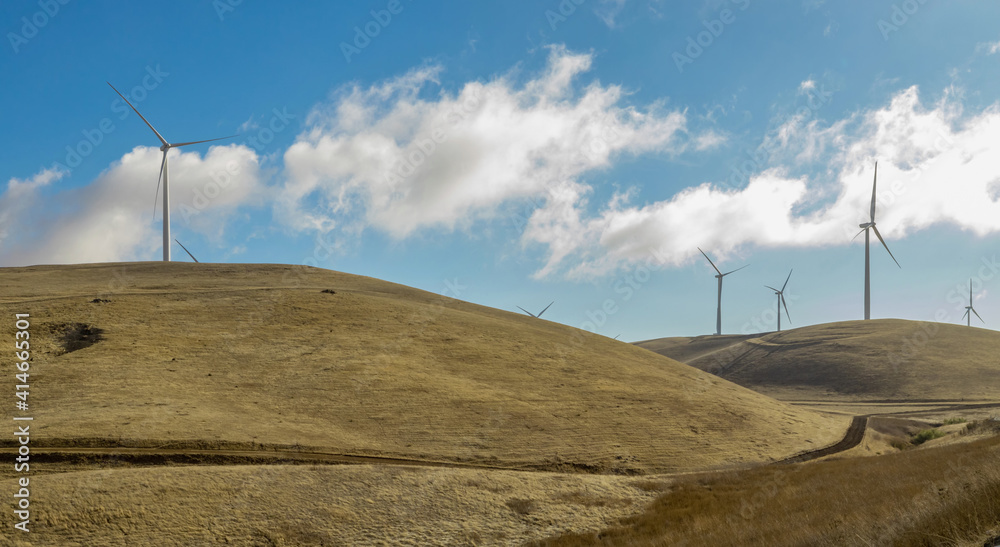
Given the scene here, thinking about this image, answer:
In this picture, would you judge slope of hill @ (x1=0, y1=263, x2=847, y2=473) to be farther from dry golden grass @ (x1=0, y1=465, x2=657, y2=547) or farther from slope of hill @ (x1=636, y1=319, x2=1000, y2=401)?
slope of hill @ (x1=636, y1=319, x2=1000, y2=401)

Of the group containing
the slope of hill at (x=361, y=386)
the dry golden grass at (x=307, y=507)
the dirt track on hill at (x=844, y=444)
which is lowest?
the dirt track on hill at (x=844, y=444)

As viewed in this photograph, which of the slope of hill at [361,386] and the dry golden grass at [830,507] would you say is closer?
the dry golden grass at [830,507]

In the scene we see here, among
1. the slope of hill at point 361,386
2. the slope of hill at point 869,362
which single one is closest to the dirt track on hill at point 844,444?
the slope of hill at point 361,386

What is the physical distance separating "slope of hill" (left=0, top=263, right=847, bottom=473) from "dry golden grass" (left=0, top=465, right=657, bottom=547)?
579 centimetres

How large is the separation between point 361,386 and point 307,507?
17.0 meters

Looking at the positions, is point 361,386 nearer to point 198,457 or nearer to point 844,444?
point 198,457

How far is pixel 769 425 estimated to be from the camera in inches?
1678

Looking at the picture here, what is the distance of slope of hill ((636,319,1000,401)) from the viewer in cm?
8288

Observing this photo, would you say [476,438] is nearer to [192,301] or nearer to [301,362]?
[301,362]

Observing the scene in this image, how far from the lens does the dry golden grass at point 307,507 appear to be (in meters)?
16.1


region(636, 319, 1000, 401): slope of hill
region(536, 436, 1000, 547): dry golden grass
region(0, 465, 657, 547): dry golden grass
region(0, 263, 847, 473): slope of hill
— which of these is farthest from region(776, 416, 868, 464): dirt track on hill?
region(636, 319, 1000, 401): slope of hill

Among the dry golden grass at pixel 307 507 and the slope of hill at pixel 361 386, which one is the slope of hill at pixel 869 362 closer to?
the slope of hill at pixel 361 386

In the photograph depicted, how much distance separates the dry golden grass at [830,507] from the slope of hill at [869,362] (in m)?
68.0

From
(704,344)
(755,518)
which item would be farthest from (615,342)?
(704,344)
